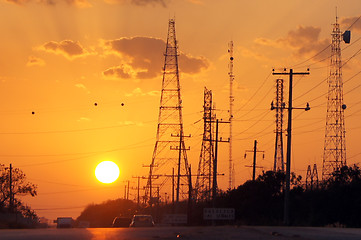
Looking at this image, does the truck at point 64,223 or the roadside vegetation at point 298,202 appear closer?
the roadside vegetation at point 298,202

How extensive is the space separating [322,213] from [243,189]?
17.6 metres

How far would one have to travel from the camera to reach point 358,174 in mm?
72250

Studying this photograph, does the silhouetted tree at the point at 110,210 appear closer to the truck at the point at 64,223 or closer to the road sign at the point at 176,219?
the truck at the point at 64,223

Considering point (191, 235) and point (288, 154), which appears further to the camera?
point (288, 154)

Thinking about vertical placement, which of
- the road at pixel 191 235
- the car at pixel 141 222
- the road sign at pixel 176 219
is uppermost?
the road at pixel 191 235

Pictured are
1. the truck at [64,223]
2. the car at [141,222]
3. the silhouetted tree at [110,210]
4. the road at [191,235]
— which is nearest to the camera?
the road at [191,235]

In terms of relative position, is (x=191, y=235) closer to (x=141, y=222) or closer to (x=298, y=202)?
(x=141, y=222)

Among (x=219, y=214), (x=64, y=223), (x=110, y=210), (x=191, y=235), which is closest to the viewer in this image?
(x=191, y=235)

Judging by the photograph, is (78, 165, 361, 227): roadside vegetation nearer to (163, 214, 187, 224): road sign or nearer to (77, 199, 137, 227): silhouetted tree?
(163, 214, 187, 224): road sign

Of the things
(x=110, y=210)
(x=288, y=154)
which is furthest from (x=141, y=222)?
(x=110, y=210)

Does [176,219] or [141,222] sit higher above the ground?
[141,222]

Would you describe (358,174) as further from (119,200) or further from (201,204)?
(119,200)

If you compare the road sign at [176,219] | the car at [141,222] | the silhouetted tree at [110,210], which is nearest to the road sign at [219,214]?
the road sign at [176,219]

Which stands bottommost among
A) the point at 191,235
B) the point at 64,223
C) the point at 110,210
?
the point at 110,210
